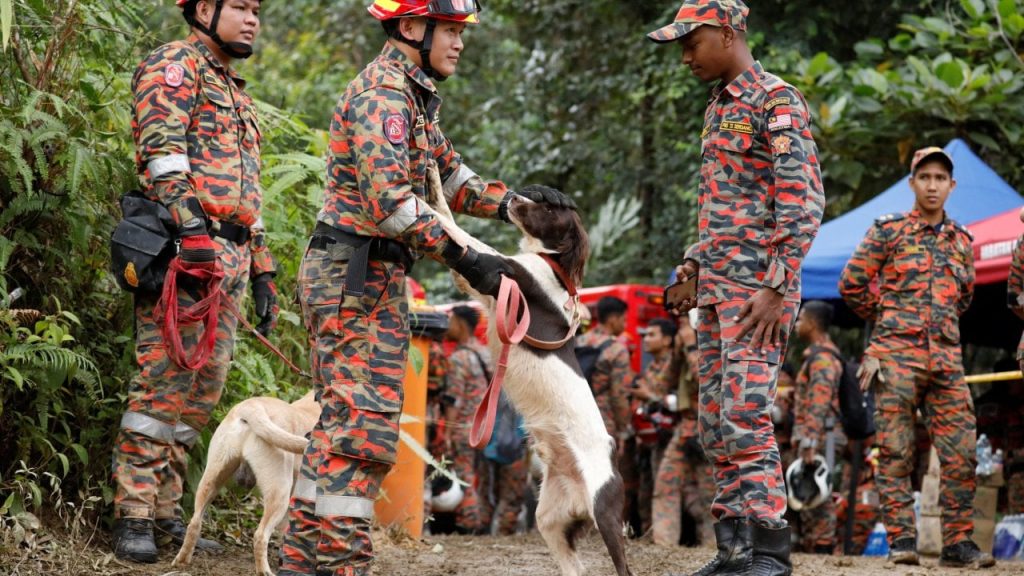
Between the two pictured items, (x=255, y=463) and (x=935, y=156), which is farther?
(x=935, y=156)

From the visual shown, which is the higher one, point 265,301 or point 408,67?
point 408,67

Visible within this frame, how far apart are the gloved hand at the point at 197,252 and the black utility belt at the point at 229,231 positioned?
278 mm

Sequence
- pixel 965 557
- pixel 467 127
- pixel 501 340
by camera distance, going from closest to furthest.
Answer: pixel 501 340 < pixel 965 557 < pixel 467 127

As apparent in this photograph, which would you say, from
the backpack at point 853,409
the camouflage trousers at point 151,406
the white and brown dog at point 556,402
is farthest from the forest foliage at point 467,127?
the backpack at point 853,409

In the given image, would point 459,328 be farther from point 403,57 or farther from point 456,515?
point 403,57

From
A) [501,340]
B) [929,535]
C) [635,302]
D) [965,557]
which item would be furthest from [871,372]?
[635,302]

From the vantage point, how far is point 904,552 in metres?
7.11

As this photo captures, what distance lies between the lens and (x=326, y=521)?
13.7 ft

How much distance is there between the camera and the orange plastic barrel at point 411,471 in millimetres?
7281

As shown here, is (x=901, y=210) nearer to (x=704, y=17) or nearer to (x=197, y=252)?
(x=704, y=17)

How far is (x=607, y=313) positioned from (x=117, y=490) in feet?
22.2

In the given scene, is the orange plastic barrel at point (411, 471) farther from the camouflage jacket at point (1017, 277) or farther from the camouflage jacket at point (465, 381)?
the camouflage jacket at point (465, 381)

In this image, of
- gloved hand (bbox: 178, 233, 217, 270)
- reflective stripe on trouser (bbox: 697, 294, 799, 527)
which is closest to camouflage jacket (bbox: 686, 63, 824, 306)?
reflective stripe on trouser (bbox: 697, 294, 799, 527)

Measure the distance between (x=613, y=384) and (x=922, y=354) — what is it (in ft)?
13.4
